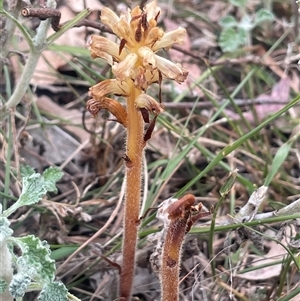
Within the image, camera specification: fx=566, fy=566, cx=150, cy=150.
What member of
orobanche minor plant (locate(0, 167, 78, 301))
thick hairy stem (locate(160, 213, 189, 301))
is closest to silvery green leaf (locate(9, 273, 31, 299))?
orobanche minor plant (locate(0, 167, 78, 301))

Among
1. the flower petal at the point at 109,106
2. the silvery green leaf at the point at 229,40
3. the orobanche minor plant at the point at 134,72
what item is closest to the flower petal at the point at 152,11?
the orobanche minor plant at the point at 134,72

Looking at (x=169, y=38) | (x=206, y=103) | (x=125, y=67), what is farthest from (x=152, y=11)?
(x=206, y=103)

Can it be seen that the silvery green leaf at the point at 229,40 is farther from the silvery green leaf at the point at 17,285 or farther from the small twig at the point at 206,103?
the silvery green leaf at the point at 17,285

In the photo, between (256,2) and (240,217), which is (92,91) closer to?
(240,217)

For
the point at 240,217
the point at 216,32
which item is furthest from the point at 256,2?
the point at 240,217

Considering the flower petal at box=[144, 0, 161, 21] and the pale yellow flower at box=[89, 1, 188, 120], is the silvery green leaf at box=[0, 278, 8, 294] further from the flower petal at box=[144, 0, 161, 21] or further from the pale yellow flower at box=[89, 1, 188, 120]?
the flower petal at box=[144, 0, 161, 21]

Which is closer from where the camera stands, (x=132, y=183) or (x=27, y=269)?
(x=27, y=269)

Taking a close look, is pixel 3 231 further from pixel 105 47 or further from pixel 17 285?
pixel 105 47
